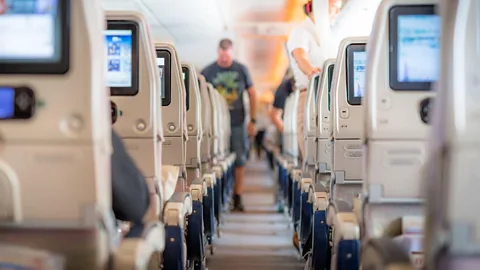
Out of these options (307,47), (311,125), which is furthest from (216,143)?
(311,125)

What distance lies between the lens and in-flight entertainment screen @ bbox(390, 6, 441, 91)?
2.49 metres

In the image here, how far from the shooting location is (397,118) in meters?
2.61

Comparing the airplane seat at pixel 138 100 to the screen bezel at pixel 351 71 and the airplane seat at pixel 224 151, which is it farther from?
the airplane seat at pixel 224 151

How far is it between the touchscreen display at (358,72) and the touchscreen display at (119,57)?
1528mm

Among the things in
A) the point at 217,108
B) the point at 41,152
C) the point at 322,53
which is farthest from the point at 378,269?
the point at 217,108

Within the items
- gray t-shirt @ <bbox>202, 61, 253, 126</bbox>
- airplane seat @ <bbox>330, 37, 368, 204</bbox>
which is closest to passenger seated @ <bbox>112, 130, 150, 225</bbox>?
airplane seat @ <bbox>330, 37, 368, 204</bbox>

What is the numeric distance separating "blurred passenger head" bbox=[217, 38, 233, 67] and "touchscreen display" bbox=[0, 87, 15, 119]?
6.41 meters

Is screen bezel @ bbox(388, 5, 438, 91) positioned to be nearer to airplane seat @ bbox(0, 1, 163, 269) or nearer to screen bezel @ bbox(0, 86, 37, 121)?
airplane seat @ bbox(0, 1, 163, 269)

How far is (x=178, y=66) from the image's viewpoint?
4117 millimetres

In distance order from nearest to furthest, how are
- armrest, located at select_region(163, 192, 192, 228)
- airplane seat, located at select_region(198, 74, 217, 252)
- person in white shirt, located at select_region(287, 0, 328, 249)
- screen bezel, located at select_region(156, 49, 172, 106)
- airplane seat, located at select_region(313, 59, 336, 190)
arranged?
armrest, located at select_region(163, 192, 192, 228), screen bezel, located at select_region(156, 49, 172, 106), airplane seat, located at select_region(313, 59, 336, 190), airplane seat, located at select_region(198, 74, 217, 252), person in white shirt, located at select_region(287, 0, 328, 249)

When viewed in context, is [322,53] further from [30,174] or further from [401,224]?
[30,174]

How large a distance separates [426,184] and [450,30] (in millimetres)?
462

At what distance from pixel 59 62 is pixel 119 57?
1.07 metres

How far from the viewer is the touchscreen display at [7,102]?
1.96m
